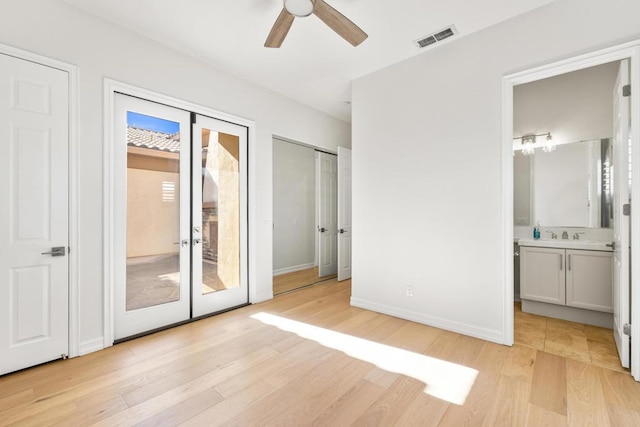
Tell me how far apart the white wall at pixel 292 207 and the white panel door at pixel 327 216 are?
51 centimetres

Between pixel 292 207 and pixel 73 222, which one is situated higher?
pixel 292 207

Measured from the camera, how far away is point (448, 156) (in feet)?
10.4

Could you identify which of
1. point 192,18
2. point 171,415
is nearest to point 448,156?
point 192,18

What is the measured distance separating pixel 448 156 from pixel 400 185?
63 cm

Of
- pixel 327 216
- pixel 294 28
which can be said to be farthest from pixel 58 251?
pixel 327 216

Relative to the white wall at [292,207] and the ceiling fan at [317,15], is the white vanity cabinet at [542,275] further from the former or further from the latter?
the white wall at [292,207]

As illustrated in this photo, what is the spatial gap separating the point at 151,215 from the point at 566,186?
4957 millimetres

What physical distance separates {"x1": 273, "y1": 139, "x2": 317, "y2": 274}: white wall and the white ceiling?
2.51 m

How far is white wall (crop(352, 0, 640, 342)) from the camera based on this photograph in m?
2.62

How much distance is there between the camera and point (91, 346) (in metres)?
2.67

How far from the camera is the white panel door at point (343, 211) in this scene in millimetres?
5344

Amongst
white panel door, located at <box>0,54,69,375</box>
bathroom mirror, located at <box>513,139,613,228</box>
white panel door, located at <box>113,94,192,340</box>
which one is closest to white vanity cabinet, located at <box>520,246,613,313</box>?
bathroom mirror, located at <box>513,139,613,228</box>

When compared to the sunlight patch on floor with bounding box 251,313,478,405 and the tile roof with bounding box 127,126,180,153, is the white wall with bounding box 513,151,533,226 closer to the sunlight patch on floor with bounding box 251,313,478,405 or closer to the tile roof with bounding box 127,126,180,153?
the sunlight patch on floor with bounding box 251,313,478,405

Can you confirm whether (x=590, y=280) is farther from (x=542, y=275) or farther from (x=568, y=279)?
(x=542, y=275)
